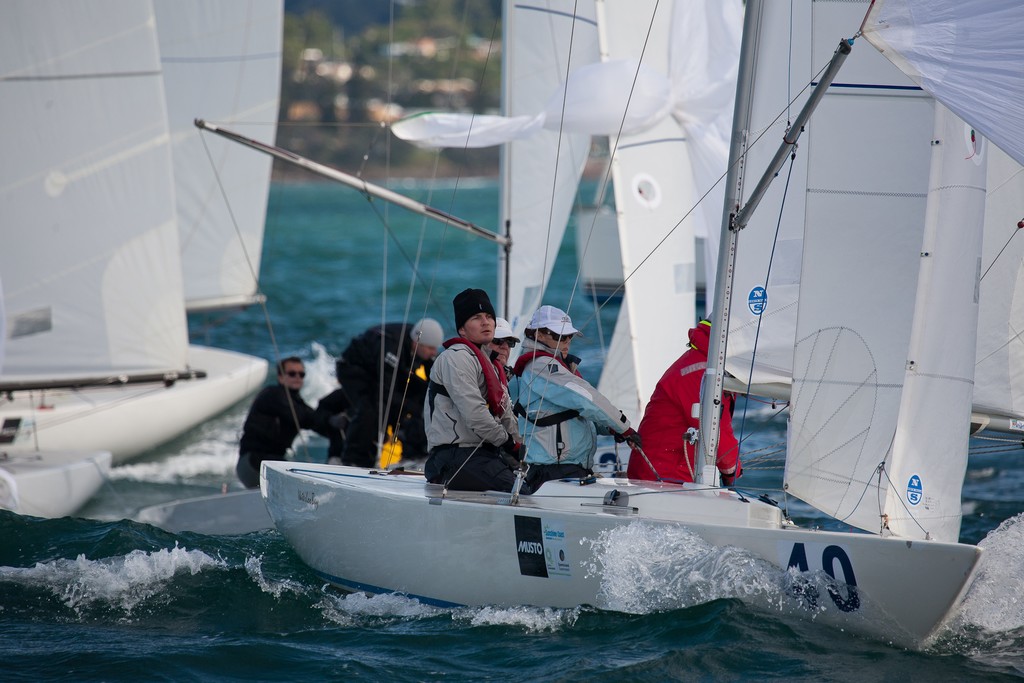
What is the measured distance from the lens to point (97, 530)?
632 centimetres

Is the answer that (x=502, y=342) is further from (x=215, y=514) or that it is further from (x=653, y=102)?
(x=215, y=514)

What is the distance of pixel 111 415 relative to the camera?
8938 millimetres

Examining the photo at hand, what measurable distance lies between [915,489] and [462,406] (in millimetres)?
1669

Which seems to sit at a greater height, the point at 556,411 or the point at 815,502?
the point at 556,411

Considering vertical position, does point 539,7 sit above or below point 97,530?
above

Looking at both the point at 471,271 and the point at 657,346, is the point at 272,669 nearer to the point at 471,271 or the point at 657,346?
the point at 657,346

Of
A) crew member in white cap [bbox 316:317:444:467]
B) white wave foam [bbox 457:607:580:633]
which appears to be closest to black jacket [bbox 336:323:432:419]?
crew member in white cap [bbox 316:317:444:467]

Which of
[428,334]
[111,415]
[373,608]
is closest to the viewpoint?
[373,608]

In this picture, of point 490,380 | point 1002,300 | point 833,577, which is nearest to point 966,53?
point 833,577

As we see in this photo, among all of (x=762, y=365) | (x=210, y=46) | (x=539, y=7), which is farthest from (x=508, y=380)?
(x=210, y=46)

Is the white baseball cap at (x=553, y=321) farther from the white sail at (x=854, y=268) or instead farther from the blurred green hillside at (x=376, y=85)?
the blurred green hillside at (x=376, y=85)

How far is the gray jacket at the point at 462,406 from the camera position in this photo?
4824mm

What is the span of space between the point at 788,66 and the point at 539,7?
3.06 metres

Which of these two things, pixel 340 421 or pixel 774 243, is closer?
pixel 774 243
